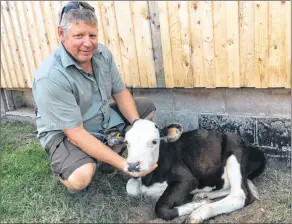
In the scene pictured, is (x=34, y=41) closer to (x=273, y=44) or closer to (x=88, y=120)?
(x=88, y=120)

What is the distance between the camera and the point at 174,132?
12.4 feet

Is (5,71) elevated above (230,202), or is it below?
above

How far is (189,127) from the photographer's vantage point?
489cm

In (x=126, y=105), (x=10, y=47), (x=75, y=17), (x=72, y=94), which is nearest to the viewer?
(x=75, y=17)

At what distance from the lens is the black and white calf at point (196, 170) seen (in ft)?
11.7

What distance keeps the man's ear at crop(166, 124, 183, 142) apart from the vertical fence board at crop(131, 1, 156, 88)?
1.21 metres

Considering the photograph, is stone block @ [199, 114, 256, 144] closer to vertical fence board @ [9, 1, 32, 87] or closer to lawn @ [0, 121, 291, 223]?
lawn @ [0, 121, 291, 223]

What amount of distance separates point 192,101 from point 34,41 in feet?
9.83

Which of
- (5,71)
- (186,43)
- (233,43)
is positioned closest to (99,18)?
(186,43)

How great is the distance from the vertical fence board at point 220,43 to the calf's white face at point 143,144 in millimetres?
1138

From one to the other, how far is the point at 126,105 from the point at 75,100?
832mm

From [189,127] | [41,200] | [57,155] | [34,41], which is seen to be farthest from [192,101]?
[34,41]

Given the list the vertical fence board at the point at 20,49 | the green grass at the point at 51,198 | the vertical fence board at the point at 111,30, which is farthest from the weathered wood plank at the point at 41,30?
the green grass at the point at 51,198

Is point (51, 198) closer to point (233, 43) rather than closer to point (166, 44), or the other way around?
point (166, 44)
